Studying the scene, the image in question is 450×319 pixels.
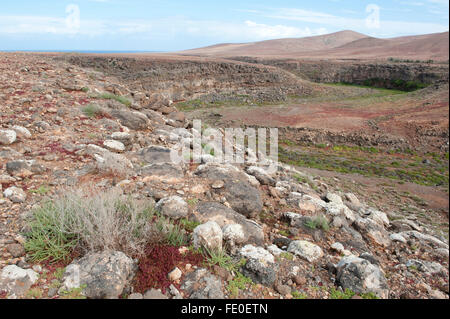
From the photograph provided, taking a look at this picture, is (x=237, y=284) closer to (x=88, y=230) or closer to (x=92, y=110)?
(x=88, y=230)

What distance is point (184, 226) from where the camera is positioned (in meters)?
3.04

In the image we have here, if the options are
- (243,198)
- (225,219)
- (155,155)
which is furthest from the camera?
(155,155)

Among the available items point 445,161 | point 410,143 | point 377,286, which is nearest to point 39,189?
point 377,286

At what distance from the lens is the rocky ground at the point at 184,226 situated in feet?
7.50

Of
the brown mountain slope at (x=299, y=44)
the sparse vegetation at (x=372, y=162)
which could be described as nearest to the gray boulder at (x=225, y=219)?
the sparse vegetation at (x=372, y=162)

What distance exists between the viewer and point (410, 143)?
50.1ft

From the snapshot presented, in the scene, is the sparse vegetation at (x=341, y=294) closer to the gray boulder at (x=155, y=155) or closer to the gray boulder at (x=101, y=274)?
the gray boulder at (x=101, y=274)

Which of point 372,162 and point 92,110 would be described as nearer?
point 92,110

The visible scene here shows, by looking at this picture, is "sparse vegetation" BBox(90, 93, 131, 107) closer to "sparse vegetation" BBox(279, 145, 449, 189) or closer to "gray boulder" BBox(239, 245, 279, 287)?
"gray boulder" BBox(239, 245, 279, 287)

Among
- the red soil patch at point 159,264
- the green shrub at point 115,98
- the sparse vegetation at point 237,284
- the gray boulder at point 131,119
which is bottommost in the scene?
the sparse vegetation at point 237,284

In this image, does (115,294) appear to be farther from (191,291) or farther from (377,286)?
(377,286)

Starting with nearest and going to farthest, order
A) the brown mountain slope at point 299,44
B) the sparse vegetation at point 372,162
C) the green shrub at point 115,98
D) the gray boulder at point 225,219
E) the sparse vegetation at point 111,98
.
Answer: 1. the gray boulder at point 225,219
2. the sparse vegetation at point 111,98
3. the green shrub at point 115,98
4. the sparse vegetation at point 372,162
5. the brown mountain slope at point 299,44

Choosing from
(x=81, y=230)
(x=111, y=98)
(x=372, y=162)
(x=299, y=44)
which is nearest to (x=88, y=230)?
(x=81, y=230)

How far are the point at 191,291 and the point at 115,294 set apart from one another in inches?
22.8
